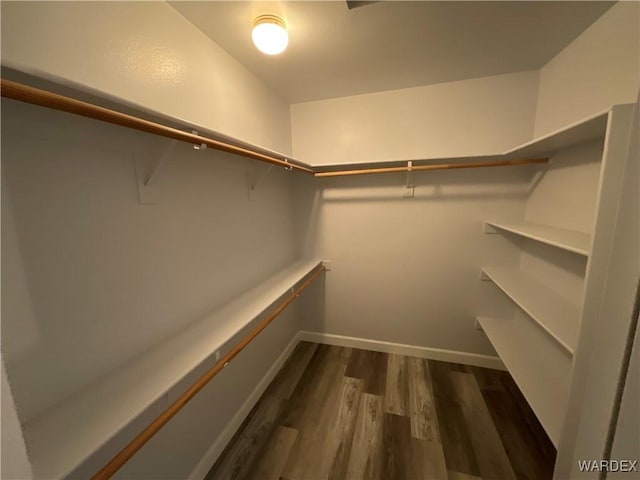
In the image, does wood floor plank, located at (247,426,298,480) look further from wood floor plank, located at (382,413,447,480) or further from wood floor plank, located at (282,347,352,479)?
wood floor plank, located at (382,413,447,480)

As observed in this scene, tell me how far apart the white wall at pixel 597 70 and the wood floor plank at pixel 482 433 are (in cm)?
184

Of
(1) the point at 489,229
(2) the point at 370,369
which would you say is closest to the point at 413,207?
(1) the point at 489,229

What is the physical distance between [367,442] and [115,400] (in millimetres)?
1354

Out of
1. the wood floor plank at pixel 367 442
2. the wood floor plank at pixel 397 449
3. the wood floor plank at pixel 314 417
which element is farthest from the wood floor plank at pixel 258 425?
the wood floor plank at pixel 397 449

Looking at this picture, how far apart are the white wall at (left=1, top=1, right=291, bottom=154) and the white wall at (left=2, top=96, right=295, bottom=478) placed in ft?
0.51

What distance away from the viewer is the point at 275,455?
54.8 inches

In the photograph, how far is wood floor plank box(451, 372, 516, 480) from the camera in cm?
131

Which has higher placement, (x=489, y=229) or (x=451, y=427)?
(x=489, y=229)

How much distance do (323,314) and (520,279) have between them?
63.8 inches

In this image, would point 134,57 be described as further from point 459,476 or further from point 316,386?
point 459,476

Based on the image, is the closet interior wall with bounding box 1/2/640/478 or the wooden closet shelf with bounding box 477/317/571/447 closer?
the closet interior wall with bounding box 1/2/640/478

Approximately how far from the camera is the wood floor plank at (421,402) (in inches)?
59.8

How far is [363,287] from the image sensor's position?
2285mm

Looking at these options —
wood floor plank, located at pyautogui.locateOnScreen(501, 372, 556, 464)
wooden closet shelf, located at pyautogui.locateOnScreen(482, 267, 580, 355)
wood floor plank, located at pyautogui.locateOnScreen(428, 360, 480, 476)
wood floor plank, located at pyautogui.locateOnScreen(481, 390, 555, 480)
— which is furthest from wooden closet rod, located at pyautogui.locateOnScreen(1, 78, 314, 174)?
wood floor plank, located at pyautogui.locateOnScreen(501, 372, 556, 464)
